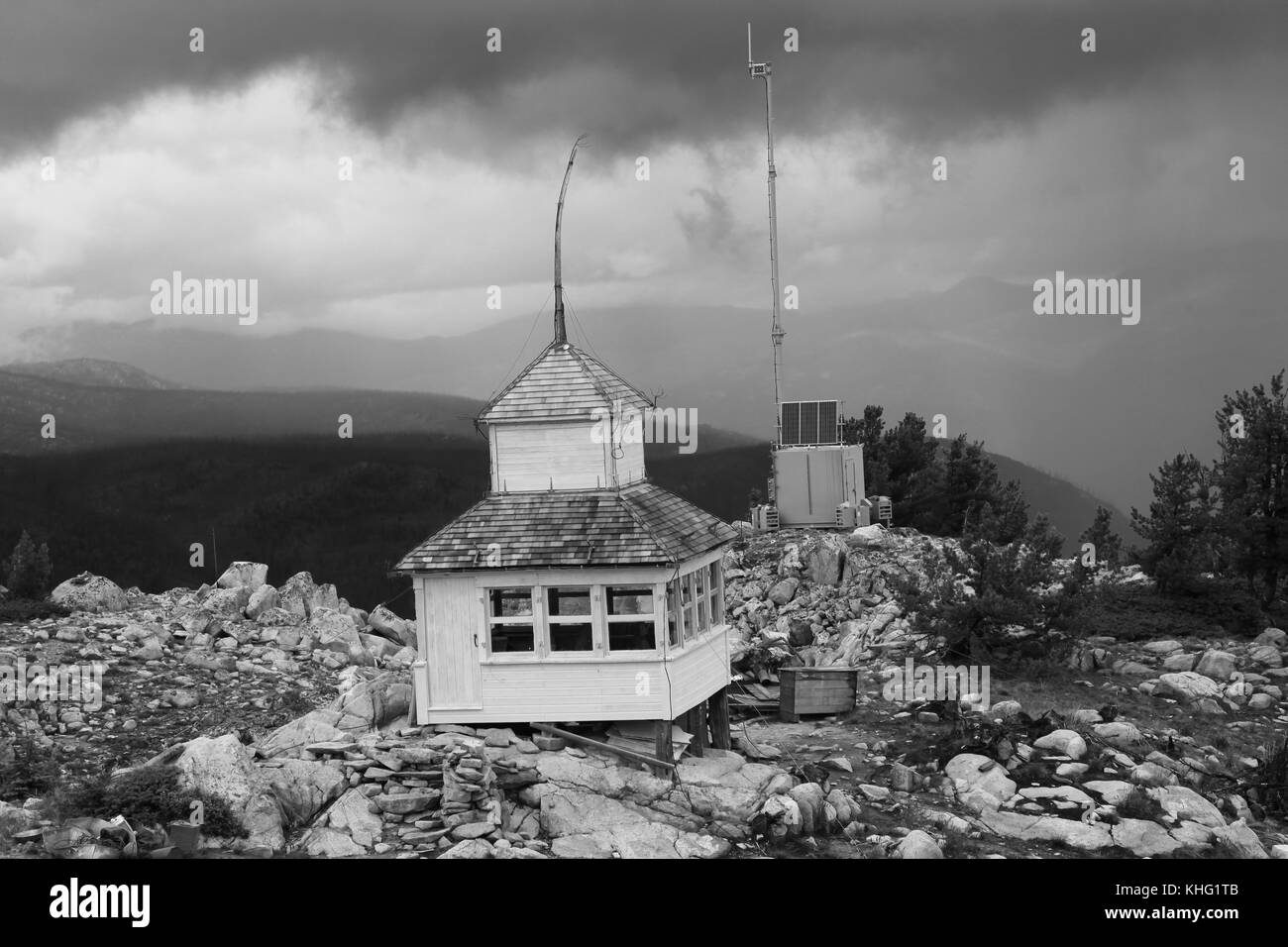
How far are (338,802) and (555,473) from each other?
19.5 feet

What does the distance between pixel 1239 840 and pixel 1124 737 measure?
13.2 ft

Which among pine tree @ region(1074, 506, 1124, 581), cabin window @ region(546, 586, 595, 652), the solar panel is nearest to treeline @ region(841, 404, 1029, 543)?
the solar panel

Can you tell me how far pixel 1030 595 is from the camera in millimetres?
26562

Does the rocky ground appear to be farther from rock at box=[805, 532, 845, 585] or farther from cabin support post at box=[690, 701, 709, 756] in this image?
rock at box=[805, 532, 845, 585]

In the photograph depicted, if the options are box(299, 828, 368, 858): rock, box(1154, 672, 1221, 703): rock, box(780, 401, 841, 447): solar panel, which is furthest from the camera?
box(780, 401, 841, 447): solar panel

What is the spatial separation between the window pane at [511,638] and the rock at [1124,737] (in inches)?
376

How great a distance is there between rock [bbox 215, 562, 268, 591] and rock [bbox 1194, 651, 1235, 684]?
2232cm

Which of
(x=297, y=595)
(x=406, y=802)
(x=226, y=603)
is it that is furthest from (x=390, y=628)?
(x=406, y=802)

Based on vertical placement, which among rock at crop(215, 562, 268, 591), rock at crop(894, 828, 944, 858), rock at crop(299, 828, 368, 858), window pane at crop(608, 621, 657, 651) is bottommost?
rock at crop(894, 828, 944, 858)

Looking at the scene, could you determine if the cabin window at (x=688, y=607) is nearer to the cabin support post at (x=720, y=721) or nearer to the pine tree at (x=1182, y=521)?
the cabin support post at (x=720, y=721)

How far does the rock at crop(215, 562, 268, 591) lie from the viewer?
1361 inches

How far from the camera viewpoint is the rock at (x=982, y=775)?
1938 cm

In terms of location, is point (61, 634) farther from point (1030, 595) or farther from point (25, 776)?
point (1030, 595)
